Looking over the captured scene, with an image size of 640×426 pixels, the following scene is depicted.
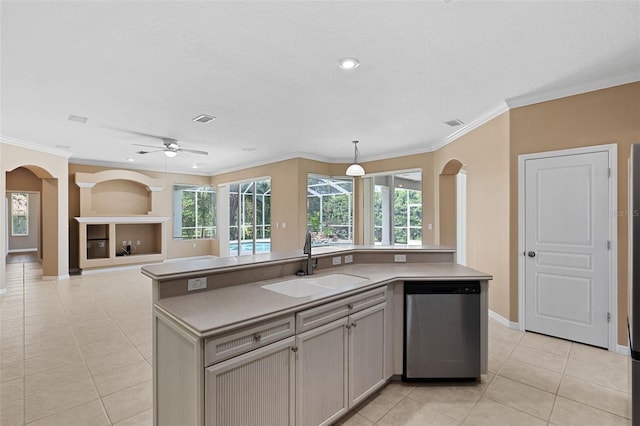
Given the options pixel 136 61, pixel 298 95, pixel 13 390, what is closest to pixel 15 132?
pixel 136 61

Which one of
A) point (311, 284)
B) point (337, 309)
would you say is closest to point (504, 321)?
point (311, 284)

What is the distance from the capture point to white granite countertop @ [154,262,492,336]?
1533 millimetres

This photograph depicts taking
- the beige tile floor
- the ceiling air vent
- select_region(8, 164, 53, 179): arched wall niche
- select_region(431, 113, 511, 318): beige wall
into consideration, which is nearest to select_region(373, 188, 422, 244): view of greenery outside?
select_region(431, 113, 511, 318): beige wall

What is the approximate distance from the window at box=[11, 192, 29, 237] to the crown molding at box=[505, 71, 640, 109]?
48.7 ft

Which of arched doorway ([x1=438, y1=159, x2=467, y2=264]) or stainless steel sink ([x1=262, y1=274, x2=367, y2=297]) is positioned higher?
arched doorway ([x1=438, y1=159, x2=467, y2=264])

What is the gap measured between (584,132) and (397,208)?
13.3 feet

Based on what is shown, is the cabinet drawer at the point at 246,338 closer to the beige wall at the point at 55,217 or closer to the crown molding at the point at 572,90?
the crown molding at the point at 572,90

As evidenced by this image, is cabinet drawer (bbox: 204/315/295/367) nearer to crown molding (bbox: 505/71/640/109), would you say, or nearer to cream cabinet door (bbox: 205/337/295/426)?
cream cabinet door (bbox: 205/337/295/426)

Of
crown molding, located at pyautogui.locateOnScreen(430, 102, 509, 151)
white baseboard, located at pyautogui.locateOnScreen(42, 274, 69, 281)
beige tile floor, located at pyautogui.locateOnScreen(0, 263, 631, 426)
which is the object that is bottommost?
beige tile floor, located at pyautogui.locateOnScreen(0, 263, 631, 426)

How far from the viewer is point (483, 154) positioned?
436cm

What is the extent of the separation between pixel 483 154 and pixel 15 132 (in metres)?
7.27

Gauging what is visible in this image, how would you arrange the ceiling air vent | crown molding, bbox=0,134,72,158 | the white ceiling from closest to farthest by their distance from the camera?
the white ceiling
the ceiling air vent
crown molding, bbox=0,134,72,158

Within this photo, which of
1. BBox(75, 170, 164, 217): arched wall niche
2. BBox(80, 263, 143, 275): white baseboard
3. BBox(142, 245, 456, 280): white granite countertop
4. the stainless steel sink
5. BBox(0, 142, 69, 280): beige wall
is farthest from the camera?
BBox(75, 170, 164, 217): arched wall niche

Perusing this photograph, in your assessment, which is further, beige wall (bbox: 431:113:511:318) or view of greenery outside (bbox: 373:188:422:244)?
view of greenery outside (bbox: 373:188:422:244)
